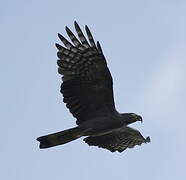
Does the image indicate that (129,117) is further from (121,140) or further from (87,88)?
(121,140)

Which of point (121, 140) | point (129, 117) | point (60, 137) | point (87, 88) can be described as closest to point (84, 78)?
point (87, 88)

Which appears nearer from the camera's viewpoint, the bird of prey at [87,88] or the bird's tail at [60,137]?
the bird's tail at [60,137]

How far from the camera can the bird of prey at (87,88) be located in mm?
13898

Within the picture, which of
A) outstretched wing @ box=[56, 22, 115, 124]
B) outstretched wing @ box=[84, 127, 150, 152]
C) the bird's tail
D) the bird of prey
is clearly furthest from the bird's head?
the bird's tail

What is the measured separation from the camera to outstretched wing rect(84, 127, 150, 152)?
15367mm

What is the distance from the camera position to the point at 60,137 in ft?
44.6

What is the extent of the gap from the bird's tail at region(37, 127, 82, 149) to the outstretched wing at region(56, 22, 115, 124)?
0.41 metres

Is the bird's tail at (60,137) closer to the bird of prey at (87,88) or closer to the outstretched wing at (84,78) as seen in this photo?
the bird of prey at (87,88)

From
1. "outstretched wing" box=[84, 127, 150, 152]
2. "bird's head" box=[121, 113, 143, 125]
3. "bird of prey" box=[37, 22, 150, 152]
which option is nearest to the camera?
"bird of prey" box=[37, 22, 150, 152]

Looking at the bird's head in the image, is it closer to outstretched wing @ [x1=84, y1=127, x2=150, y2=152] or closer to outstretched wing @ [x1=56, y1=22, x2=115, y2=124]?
outstretched wing @ [x1=56, y1=22, x2=115, y2=124]

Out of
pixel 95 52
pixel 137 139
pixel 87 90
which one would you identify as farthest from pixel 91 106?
pixel 137 139

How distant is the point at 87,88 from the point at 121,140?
246 centimetres

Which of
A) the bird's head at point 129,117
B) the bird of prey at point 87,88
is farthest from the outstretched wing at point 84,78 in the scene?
the bird's head at point 129,117

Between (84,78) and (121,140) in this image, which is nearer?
(84,78)
